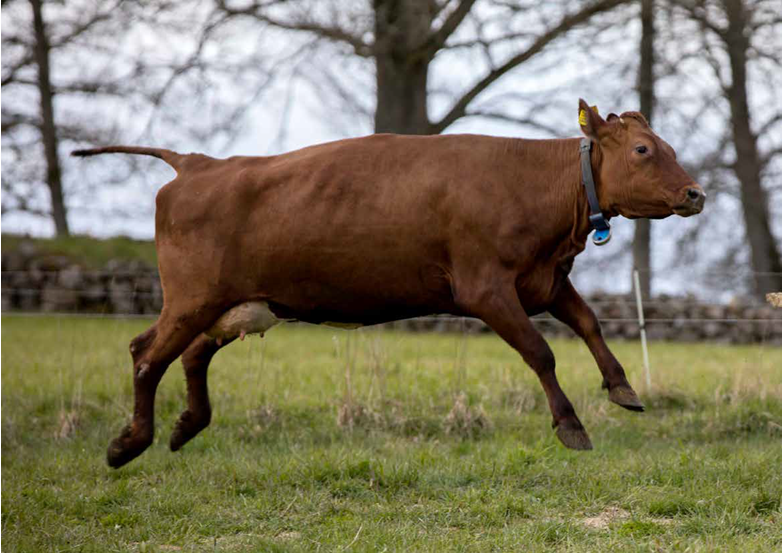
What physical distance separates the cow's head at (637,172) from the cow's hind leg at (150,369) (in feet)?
6.97

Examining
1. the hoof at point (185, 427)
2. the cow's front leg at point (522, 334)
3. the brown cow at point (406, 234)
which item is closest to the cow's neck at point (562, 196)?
the brown cow at point (406, 234)

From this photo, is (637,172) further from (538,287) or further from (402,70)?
(402,70)

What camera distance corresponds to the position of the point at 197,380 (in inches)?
210

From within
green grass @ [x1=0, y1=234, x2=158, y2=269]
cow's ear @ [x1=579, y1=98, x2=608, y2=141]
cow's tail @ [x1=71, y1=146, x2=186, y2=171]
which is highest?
green grass @ [x1=0, y1=234, x2=158, y2=269]

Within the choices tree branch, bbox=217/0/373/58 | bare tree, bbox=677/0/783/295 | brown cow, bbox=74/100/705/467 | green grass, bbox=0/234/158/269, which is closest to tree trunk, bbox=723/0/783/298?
bare tree, bbox=677/0/783/295

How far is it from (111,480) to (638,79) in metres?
12.8

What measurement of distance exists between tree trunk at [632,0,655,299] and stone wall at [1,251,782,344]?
1.99 ft

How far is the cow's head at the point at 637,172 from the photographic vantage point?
→ 13.8 ft

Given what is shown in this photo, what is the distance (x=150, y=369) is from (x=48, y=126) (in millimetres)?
15653

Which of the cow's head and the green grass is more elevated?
the green grass

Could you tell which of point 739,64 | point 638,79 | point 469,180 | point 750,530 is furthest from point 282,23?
point 750,530

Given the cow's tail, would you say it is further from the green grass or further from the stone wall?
the green grass

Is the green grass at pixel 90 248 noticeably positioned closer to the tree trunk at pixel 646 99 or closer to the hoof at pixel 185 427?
the tree trunk at pixel 646 99

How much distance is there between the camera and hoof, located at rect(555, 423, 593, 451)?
4.12 meters
